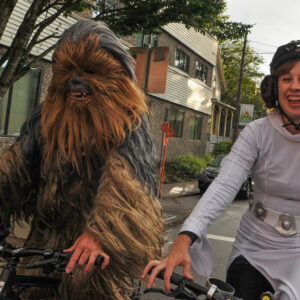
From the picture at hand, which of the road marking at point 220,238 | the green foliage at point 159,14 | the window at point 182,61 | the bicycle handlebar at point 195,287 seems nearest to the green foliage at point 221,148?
the window at point 182,61

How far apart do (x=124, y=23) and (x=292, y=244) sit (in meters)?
5.86

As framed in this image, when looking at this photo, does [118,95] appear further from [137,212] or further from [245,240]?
[245,240]

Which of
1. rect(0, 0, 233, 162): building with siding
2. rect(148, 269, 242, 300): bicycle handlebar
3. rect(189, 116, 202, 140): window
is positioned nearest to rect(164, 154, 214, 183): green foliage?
rect(0, 0, 233, 162): building with siding

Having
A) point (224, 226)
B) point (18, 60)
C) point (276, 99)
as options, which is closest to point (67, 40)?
point (276, 99)

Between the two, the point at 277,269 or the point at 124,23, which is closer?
the point at 277,269

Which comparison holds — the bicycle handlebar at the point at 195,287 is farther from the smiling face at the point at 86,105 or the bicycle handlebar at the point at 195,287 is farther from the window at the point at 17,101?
the window at the point at 17,101

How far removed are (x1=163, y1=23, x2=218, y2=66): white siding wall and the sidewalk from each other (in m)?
8.12

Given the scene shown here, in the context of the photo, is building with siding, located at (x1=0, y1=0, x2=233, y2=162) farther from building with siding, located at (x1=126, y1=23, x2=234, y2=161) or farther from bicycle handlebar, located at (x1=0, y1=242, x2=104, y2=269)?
bicycle handlebar, located at (x1=0, y1=242, x2=104, y2=269)

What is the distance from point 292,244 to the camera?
173cm

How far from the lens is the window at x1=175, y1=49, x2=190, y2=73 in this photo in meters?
Result: 20.8

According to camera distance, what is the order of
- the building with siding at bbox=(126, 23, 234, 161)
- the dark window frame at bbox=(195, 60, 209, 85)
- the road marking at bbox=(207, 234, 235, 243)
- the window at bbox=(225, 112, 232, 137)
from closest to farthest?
the road marking at bbox=(207, 234, 235, 243), the building with siding at bbox=(126, 23, 234, 161), the dark window frame at bbox=(195, 60, 209, 85), the window at bbox=(225, 112, 232, 137)

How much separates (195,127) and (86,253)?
23.5 meters

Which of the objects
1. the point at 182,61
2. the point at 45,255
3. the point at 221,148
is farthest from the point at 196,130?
the point at 45,255

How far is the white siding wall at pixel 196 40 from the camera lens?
19812mm
